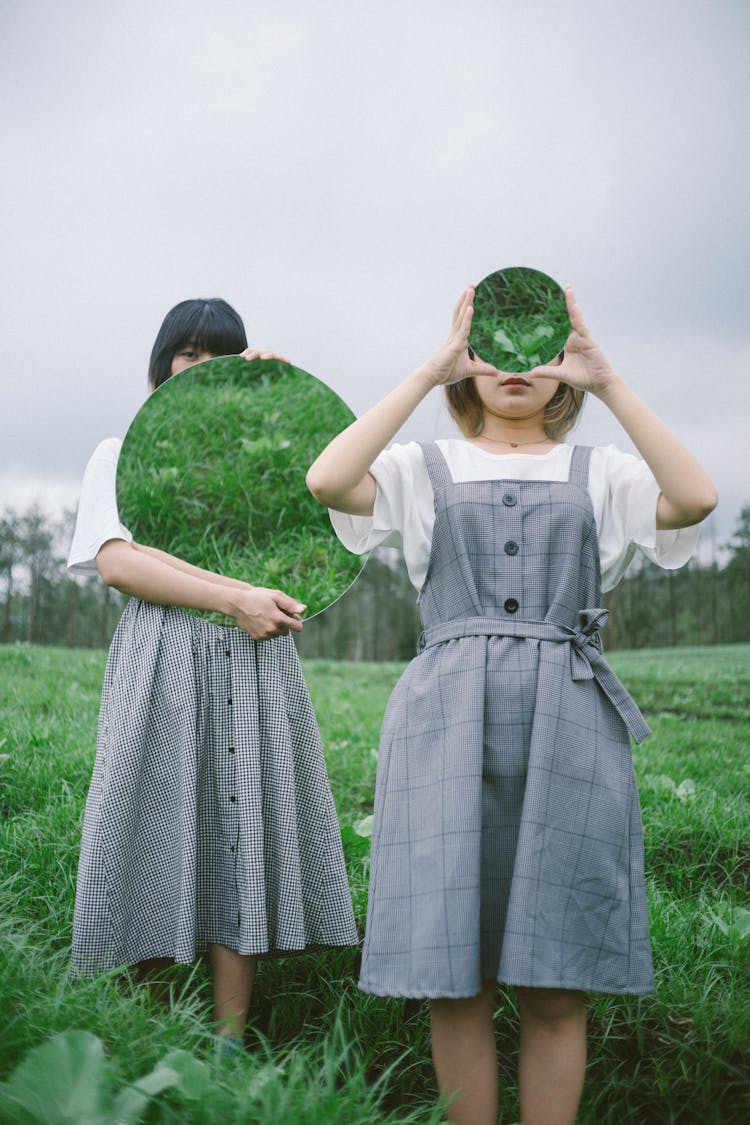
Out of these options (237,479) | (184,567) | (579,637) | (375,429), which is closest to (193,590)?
(184,567)

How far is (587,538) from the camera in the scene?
2.03 meters

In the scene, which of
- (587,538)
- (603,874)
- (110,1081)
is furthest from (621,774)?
(110,1081)

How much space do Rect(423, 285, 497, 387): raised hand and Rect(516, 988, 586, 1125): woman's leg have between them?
4.26 ft

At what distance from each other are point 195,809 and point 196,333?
4.06ft

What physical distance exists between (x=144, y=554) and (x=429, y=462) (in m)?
0.74

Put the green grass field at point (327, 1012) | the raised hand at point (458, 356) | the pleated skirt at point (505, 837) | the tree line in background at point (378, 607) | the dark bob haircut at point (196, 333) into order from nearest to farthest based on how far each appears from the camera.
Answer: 1. the green grass field at point (327, 1012)
2. the pleated skirt at point (505, 837)
3. the raised hand at point (458, 356)
4. the dark bob haircut at point (196, 333)
5. the tree line in background at point (378, 607)

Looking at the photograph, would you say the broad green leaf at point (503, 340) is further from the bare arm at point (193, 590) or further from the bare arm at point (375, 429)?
the bare arm at point (193, 590)

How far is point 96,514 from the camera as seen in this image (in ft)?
7.63

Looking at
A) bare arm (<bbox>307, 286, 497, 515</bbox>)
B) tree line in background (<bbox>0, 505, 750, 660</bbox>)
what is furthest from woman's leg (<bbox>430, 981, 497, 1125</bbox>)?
tree line in background (<bbox>0, 505, 750, 660</bbox>)

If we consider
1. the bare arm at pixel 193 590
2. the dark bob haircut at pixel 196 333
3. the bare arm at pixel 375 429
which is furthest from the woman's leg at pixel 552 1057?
the dark bob haircut at pixel 196 333

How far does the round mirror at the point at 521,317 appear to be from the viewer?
2061 mm

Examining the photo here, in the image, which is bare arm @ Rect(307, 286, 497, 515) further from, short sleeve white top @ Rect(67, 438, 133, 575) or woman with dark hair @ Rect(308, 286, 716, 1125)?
short sleeve white top @ Rect(67, 438, 133, 575)

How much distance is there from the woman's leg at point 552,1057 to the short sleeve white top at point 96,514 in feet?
4.64

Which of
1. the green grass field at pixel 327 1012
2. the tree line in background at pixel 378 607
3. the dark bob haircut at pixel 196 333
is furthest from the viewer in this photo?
the tree line in background at pixel 378 607
